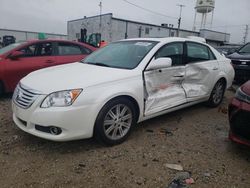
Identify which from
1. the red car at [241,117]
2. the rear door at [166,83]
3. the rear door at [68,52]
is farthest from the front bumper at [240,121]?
the rear door at [68,52]

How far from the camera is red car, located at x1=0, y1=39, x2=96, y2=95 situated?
519 centimetres

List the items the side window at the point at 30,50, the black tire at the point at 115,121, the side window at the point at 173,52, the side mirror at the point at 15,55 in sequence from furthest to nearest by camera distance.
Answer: the side window at the point at 30,50 → the side mirror at the point at 15,55 → the side window at the point at 173,52 → the black tire at the point at 115,121

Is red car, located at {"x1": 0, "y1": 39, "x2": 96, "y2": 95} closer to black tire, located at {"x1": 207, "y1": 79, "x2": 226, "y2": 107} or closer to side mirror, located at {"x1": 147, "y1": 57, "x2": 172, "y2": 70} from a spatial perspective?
side mirror, located at {"x1": 147, "y1": 57, "x2": 172, "y2": 70}

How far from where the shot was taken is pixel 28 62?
544 cm

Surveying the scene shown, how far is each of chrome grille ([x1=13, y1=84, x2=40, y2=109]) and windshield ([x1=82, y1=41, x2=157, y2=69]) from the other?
1.23 metres

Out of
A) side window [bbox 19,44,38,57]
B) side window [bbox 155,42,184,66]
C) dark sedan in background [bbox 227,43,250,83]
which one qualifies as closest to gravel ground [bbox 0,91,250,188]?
side window [bbox 155,42,184,66]

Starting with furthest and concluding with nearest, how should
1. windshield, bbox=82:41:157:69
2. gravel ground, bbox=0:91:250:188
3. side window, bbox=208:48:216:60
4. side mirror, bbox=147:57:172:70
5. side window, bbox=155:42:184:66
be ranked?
side window, bbox=208:48:216:60 → side window, bbox=155:42:184:66 → windshield, bbox=82:41:157:69 → side mirror, bbox=147:57:172:70 → gravel ground, bbox=0:91:250:188

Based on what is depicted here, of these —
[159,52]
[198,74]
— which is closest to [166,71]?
[159,52]

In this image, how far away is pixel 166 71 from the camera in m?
3.86

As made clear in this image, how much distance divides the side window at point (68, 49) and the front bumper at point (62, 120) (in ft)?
10.7

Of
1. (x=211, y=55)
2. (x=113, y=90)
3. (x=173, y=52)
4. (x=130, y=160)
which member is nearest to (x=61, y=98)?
(x=113, y=90)

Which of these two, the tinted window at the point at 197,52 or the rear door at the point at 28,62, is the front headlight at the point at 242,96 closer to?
the tinted window at the point at 197,52

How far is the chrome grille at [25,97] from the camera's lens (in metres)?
2.97

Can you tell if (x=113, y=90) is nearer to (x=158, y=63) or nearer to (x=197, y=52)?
(x=158, y=63)
